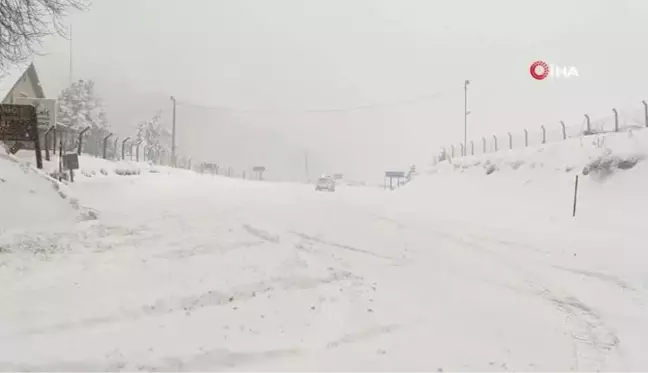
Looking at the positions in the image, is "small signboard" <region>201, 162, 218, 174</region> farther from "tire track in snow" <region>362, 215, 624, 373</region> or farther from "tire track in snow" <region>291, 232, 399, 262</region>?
"tire track in snow" <region>362, 215, 624, 373</region>

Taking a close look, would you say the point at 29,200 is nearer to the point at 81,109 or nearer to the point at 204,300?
the point at 204,300

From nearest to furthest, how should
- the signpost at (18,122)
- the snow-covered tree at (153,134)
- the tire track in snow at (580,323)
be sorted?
the tire track in snow at (580,323), the signpost at (18,122), the snow-covered tree at (153,134)

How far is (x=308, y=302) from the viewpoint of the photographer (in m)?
6.60

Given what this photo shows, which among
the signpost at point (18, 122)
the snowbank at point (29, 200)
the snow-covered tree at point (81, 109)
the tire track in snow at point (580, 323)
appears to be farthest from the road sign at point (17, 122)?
the snow-covered tree at point (81, 109)

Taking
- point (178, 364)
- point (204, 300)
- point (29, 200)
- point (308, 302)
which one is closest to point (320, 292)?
point (308, 302)

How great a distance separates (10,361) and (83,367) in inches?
25.3

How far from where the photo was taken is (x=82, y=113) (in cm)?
5666

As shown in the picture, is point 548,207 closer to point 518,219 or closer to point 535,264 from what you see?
point 518,219

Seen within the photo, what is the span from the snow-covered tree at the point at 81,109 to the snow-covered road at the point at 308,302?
48236 mm

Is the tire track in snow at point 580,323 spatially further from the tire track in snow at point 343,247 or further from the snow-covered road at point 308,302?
the tire track in snow at point 343,247

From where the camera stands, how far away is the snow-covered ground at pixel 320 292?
16.4 feet

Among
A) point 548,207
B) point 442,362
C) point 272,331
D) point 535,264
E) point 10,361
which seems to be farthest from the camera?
point 548,207

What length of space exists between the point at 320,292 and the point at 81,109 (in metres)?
59.1

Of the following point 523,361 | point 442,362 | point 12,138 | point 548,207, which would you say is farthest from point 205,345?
point 12,138
